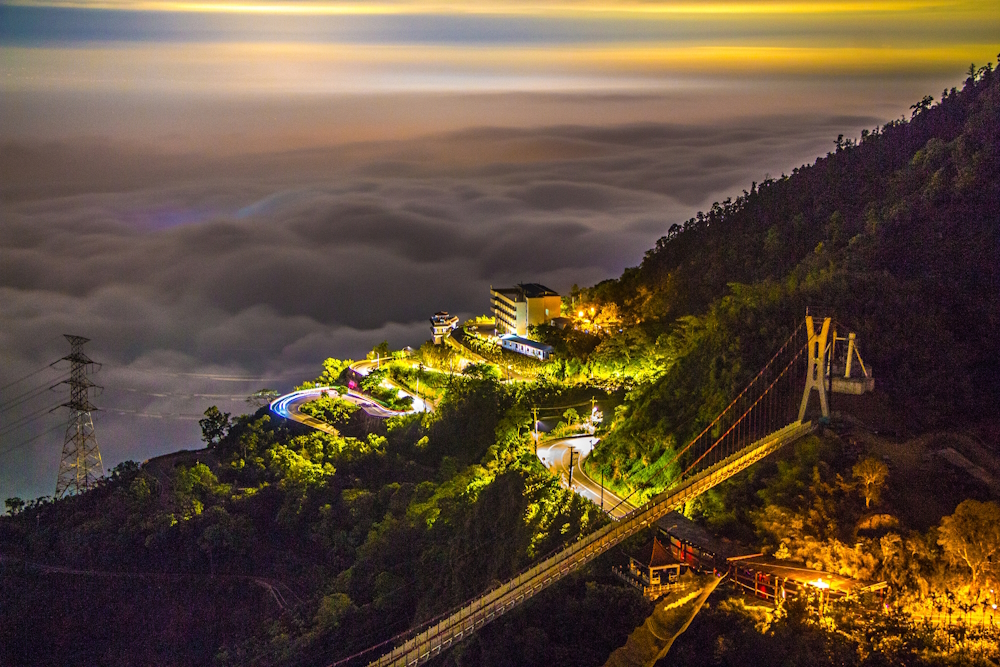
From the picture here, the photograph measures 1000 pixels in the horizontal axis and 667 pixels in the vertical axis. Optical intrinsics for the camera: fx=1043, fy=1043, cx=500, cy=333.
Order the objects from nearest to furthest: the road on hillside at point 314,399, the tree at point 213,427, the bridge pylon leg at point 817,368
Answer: the bridge pylon leg at point 817,368
the road on hillside at point 314,399
the tree at point 213,427

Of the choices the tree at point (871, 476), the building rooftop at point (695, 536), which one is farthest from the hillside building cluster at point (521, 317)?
the tree at point (871, 476)

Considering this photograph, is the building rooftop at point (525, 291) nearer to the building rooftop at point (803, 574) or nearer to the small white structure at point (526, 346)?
the small white structure at point (526, 346)

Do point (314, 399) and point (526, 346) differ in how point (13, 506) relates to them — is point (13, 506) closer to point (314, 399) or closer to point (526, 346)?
point (314, 399)

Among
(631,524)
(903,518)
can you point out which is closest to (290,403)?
(631,524)

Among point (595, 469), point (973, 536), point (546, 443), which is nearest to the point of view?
point (973, 536)

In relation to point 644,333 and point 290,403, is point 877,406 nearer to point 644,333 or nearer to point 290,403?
point 644,333

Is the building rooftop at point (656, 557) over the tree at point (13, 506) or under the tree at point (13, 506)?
over

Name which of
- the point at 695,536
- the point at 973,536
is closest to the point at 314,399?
the point at 695,536
